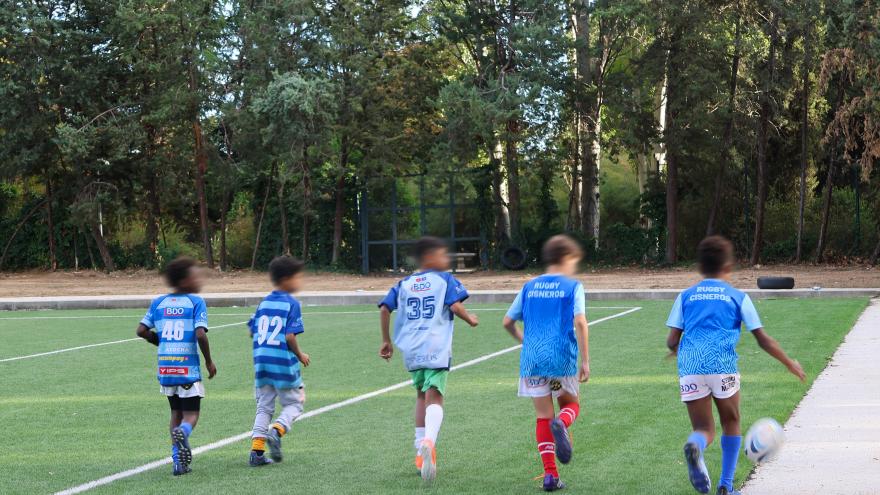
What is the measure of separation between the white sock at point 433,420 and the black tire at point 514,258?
31.7m

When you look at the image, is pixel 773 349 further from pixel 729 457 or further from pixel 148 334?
A: pixel 148 334

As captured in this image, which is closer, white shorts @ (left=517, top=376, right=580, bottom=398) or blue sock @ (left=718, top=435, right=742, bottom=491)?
blue sock @ (left=718, top=435, right=742, bottom=491)

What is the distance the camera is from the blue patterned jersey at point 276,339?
25.5ft

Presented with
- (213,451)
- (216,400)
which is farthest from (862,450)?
(216,400)

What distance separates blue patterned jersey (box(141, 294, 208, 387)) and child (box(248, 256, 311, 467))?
41cm

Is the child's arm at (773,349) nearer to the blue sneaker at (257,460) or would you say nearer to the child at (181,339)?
the blue sneaker at (257,460)

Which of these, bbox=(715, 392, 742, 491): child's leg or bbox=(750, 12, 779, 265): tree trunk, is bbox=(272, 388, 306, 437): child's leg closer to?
bbox=(715, 392, 742, 491): child's leg

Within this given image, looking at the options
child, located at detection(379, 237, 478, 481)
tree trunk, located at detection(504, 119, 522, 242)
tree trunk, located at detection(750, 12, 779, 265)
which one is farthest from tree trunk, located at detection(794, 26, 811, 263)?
child, located at detection(379, 237, 478, 481)

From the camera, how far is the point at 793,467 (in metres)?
7.21

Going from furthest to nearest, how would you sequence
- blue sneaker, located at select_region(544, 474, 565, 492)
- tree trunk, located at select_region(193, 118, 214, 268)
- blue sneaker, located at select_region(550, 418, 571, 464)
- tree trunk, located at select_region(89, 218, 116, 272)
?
tree trunk, located at select_region(89, 218, 116, 272) → tree trunk, located at select_region(193, 118, 214, 268) → blue sneaker, located at select_region(544, 474, 565, 492) → blue sneaker, located at select_region(550, 418, 571, 464)

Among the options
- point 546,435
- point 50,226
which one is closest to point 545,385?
point 546,435

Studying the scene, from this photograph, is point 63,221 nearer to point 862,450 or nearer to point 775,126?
point 775,126

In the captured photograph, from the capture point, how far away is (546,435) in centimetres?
693

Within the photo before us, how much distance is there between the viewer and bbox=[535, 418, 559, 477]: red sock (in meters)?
6.80
